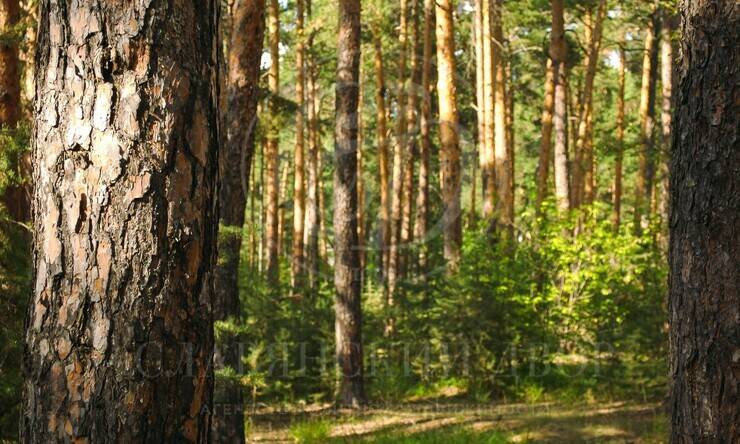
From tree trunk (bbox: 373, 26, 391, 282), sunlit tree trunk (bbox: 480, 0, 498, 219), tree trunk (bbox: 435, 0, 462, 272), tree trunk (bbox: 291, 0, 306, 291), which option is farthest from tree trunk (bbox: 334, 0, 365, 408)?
tree trunk (bbox: 373, 26, 391, 282)

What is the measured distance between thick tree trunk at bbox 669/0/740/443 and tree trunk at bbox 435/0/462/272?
10.6m

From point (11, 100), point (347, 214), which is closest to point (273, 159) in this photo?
point (347, 214)

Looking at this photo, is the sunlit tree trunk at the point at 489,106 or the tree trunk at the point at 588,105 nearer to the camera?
the sunlit tree trunk at the point at 489,106

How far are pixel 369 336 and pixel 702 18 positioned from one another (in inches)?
506

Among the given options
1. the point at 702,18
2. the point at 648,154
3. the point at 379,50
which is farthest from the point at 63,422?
the point at 379,50

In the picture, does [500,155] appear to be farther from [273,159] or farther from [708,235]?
[708,235]

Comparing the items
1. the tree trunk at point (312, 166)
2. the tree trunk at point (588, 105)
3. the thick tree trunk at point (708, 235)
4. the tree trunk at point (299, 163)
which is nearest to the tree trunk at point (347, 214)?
the tree trunk at point (312, 166)

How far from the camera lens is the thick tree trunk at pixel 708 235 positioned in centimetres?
409

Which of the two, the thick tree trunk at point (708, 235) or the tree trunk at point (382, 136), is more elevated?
the tree trunk at point (382, 136)

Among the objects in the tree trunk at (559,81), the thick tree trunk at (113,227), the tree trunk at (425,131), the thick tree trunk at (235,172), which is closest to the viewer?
the thick tree trunk at (113,227)

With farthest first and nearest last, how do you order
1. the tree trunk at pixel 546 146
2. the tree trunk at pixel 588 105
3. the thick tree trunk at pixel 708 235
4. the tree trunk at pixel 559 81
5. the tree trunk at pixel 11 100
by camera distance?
1. the tree trunk at pixel 588 105
2. the tree trunk at pixel 546 146
3. the tree trunk at pixel 559 81
4. the tree trunk at pixel 11 100
5. the thick tree trunk at pixel 708 235

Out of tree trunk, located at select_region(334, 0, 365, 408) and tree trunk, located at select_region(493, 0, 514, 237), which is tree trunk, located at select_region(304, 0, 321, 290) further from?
tree trunk, located at select_region(334, 0, 365, 408)

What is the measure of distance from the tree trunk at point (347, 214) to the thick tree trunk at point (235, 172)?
146 inches

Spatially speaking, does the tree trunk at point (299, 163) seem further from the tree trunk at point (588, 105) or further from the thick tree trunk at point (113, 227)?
the thick tree trunk at point (113, 227)
